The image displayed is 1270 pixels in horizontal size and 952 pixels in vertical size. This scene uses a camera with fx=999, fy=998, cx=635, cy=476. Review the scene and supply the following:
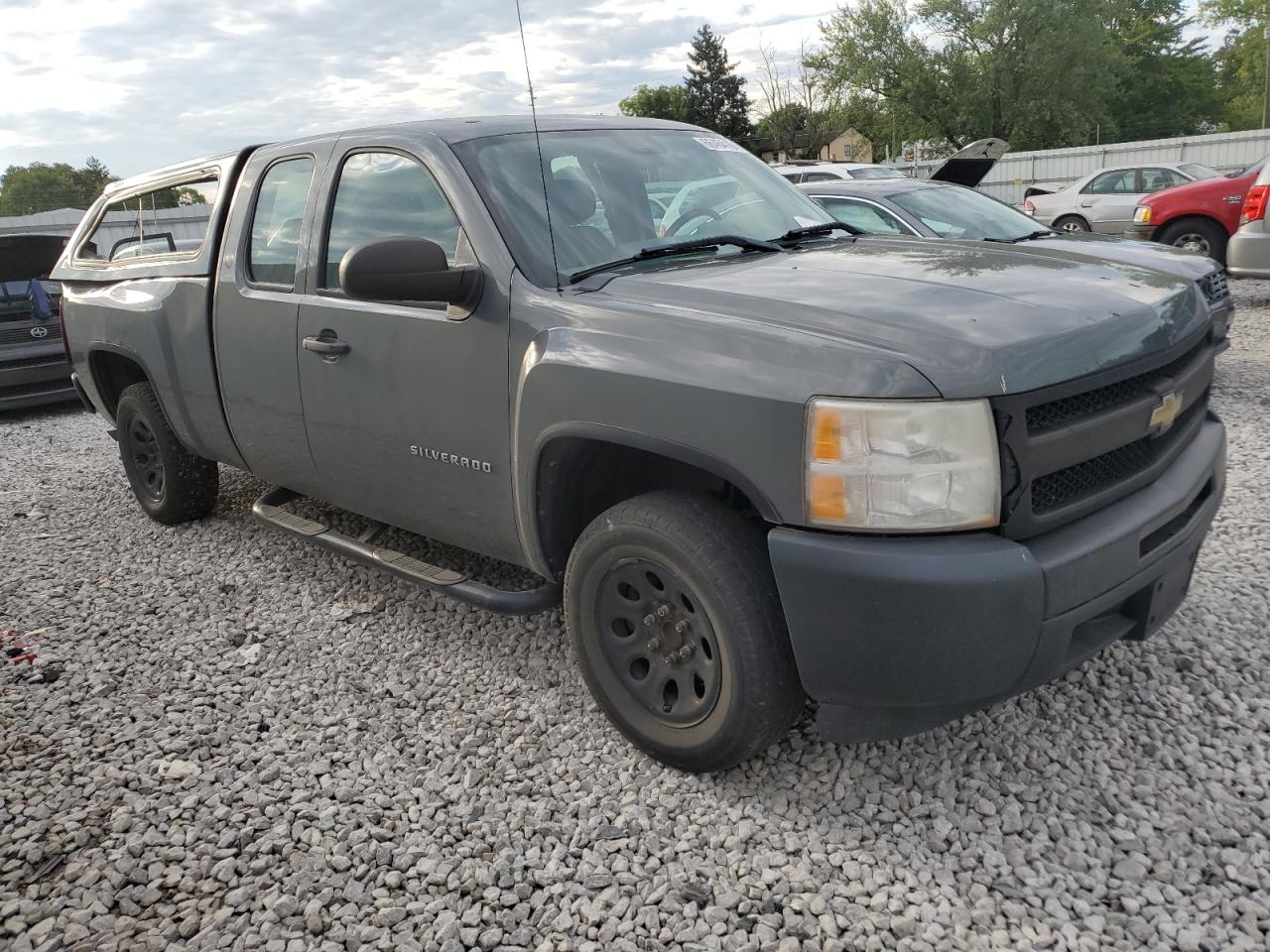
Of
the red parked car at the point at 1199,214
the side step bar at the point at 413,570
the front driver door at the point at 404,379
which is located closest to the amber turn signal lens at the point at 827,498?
the front driver door at the point at 404,379

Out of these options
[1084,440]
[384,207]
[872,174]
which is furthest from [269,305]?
[872,174]

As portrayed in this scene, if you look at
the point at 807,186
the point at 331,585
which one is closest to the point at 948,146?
the point at 807,186

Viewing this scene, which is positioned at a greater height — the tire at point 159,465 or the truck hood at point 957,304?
the truck hood at point 957,304

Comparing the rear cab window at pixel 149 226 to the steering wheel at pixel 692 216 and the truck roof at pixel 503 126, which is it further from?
the steering wheel at pixel 692 216

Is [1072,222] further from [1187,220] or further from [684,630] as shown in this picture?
[684,630]

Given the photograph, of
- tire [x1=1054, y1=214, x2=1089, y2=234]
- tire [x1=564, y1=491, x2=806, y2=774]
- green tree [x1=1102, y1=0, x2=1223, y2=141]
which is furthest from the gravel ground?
green tree [x1=1102, y1=0, x2=1223, y2=141]

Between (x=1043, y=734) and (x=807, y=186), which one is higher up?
(x=807, y=186)

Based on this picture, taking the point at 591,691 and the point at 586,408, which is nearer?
the point at 586,408

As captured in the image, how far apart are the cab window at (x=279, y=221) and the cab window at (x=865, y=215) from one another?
4.05m

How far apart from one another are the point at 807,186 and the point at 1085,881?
615cm

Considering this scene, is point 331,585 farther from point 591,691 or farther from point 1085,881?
point 1085,881

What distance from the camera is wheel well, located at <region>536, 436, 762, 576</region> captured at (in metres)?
2.82

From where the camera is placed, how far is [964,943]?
2.18m

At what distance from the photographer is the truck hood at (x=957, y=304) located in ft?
7.36
